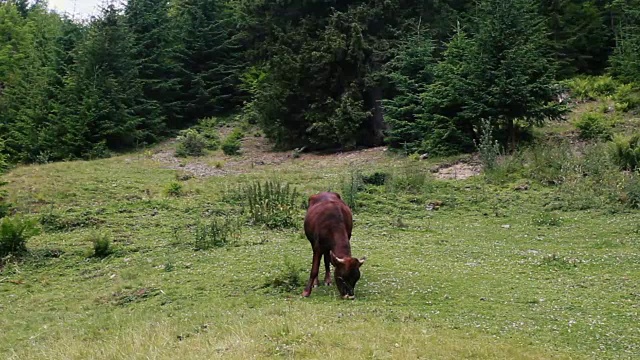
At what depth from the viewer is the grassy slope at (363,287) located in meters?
7.32

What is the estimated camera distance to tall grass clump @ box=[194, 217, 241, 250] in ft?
45.9

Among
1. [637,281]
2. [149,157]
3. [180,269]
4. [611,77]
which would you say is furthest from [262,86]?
[637,281]

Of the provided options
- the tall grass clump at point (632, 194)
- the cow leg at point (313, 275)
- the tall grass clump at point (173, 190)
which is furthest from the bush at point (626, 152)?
the tall grass clump at point (173, 190)

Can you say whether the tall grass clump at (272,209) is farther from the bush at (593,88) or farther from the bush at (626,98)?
the bush at (593,88)

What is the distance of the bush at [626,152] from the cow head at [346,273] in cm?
1264

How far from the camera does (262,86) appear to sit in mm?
35125

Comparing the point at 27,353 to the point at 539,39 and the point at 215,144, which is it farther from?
the point at 215,144

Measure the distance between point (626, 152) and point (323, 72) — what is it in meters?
16.6

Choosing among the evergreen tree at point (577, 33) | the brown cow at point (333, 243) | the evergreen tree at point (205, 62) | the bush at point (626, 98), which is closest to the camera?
the brown cow at point (333, 243)

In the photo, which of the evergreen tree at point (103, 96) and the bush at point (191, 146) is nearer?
the bush at point (191, 146)

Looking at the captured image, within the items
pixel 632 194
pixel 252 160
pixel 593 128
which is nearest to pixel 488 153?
pixel 632 194

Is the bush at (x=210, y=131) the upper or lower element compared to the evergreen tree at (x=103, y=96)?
lower

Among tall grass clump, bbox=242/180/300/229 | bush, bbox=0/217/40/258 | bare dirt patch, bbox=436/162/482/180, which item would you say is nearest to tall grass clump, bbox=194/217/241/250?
tall grass clump, bbox=242/180/300/229

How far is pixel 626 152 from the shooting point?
18.6 metres
